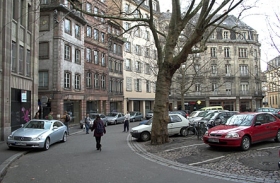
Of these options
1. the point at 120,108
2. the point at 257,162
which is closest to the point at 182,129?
the point at 257,162

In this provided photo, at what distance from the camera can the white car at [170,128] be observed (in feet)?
51.6

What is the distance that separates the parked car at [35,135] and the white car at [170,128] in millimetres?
4279

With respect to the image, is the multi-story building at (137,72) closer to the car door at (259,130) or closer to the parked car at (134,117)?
the parked car at (134,117)

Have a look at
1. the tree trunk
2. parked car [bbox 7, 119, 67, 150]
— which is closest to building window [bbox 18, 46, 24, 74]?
parked car [bbox 7, 119, 67, 150]

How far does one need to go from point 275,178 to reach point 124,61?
42.3 metres

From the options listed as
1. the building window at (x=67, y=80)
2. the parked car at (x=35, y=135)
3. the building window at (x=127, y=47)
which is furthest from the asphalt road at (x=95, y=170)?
the building window at (x=127, y=47)

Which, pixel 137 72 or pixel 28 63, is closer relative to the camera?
pixel 28 63

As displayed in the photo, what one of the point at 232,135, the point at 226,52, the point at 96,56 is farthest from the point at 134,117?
the point at 232,135

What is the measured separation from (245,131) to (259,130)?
105cm


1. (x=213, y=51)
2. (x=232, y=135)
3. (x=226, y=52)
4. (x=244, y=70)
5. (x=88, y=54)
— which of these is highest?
(x=213, y=51)

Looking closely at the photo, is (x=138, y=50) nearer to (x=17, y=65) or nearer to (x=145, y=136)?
(x=17, y=65)

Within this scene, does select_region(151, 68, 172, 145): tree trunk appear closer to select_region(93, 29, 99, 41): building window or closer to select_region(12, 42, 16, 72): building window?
select_region(12, 42, 16, 72): building window

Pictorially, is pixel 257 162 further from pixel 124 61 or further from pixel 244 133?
pixel 124 61

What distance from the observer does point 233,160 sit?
9.15 m
